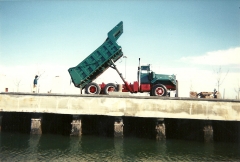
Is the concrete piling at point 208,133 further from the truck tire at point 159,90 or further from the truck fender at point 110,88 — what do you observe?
the truck fender at point 110,88

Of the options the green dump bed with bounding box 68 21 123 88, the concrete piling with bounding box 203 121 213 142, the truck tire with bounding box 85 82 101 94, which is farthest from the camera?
the truck tire with bounding box 85 82 101 94

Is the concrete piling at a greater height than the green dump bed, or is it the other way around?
the green dump bed

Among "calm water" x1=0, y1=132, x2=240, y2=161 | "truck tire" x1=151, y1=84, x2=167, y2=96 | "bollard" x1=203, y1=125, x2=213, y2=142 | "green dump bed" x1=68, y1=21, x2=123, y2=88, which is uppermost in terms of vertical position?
"green dump bed" x1=68, y1=21, x2=123, y2=88

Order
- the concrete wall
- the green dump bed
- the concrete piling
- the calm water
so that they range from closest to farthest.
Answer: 1. the calm water
2. the concrete wall
3. the concrete piling
4. the green dump bed

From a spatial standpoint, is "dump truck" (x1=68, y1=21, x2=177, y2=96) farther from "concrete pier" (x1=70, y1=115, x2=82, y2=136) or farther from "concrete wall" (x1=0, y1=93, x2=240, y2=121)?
"concrete pier" (x1=70, y1=115, x2=82, y2=136)

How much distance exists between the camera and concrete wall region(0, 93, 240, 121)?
13.6m

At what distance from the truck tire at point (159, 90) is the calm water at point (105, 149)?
369cm

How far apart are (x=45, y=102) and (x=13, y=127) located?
15.5ft

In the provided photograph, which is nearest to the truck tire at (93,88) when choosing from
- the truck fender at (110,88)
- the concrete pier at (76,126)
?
the truck fender at (110,88)

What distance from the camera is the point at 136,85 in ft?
51.7

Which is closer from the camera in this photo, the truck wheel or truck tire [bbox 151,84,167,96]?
truck tire [bbox 151,84,167,96]

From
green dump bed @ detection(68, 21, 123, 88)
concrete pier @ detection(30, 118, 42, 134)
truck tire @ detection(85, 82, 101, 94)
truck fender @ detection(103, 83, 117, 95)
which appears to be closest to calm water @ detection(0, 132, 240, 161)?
concrete pier @ detection(30, 118, 42, 134)

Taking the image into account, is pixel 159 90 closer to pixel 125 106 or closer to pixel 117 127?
pixel 125 106

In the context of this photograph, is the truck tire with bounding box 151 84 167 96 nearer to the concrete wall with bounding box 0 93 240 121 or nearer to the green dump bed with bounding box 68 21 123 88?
the concrete wall with bounding box 0 93 240 121
